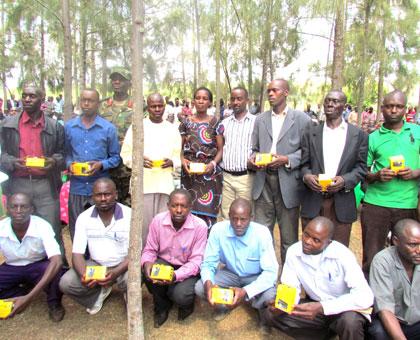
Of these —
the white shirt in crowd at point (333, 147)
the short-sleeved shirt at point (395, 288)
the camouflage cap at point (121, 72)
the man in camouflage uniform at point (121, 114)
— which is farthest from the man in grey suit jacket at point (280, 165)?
the camouflage cap at point (121, 72)

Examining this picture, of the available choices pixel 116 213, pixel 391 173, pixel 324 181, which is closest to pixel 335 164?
pixel 324 181

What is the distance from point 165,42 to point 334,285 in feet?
42.6

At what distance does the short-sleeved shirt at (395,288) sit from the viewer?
2.70 meters

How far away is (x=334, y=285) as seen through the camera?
2922 mm

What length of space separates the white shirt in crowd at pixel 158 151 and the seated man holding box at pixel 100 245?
0.41m

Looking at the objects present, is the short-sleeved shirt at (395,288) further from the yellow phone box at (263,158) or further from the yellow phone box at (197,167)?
the yellow phone box at (197,167)

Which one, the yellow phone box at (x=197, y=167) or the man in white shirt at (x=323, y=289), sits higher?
the yellow phone box at (x=197, y=167)

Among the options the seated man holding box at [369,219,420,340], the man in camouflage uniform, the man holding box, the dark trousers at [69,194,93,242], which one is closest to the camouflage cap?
the man in camouflage uniform

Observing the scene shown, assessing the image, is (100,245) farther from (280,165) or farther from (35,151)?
(280,165)

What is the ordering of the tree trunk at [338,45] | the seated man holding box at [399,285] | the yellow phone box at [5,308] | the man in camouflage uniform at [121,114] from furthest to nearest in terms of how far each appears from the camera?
the tree trunk at [338,45] → the man in camouflage uniform at [121,114] → the yellow phone box at [5,308] → the seated man holding box at [399,285]

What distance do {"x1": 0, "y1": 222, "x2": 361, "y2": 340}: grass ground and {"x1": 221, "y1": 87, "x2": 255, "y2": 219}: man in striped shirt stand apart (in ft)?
3.85

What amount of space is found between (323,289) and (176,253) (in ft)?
4.22

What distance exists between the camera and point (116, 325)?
3250mm

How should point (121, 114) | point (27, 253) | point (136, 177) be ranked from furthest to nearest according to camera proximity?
1. point (121, 114)
2. point (27, 253)
3. point (136, 177)
